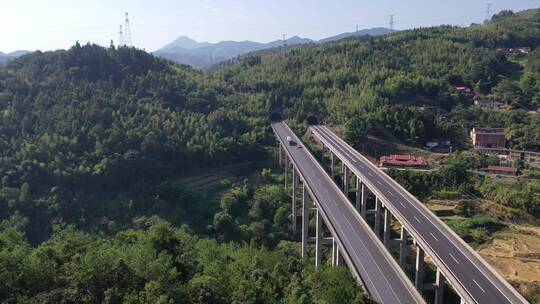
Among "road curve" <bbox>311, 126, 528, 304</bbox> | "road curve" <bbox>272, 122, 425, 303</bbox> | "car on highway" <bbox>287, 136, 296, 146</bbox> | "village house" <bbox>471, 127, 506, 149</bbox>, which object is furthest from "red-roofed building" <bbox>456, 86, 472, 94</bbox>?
"road curve" <bbox>272, 122, 425, 303</bbox>

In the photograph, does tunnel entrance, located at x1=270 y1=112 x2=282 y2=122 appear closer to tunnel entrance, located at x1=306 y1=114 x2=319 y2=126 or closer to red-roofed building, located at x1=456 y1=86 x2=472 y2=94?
tunnel entrance, located at x1=306 y1=114 x2=319 y2=126

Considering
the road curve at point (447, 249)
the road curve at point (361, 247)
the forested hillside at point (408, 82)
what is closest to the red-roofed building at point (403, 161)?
the forested hillside at point (408, 82)

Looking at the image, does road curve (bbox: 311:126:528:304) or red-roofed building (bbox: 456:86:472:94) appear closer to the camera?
road curve (bbox: 311:126:528:304)

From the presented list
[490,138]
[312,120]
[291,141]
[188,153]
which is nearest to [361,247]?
[291,141]

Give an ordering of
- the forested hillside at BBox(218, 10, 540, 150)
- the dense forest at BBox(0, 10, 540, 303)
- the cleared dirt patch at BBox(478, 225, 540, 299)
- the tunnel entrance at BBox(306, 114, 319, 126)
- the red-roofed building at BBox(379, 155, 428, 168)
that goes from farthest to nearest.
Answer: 1. the tunnel entrance at BBox(306, 114, 319, 126)
2. the forested hillside at BBox(218, 10, 540, 150)
3. the red-roofed building at BBox(379, 155, 428, 168)
4. the cleared dirt patch at BBox(478, 225, 540, 299)
5. the dense forest at BBox(0, 10, 540, 303)

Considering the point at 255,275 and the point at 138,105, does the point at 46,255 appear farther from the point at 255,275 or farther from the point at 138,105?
the point at 138,105

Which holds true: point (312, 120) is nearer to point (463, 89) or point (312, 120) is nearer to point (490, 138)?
point (463, 89)
